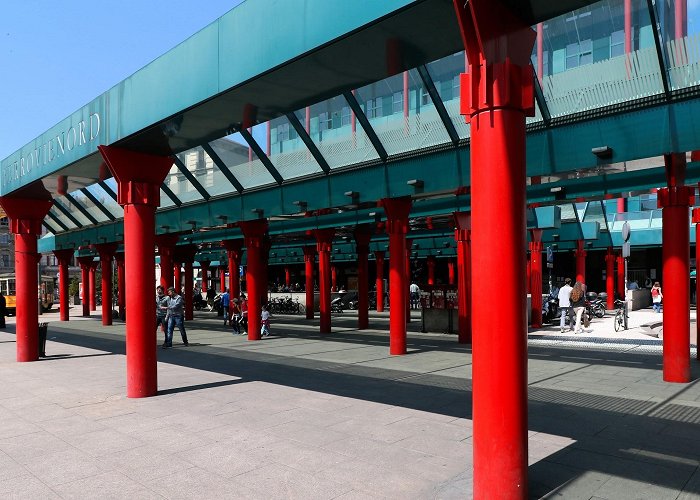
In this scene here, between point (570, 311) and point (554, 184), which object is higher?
point (554, 184)

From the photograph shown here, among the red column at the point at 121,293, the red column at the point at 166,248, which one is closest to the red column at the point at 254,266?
the red column at the point at 166,248

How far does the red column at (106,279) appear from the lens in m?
23.5

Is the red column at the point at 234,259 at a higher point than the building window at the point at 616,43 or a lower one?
lower

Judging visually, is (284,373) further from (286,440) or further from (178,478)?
(178,478)

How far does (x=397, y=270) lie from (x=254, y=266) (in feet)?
19.0

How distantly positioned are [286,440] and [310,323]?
17579 millimetres

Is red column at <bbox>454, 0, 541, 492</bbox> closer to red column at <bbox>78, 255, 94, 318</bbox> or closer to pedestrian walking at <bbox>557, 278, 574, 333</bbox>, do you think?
pedestrian walking at <bbox>557, 278, 574, 333</bbox>

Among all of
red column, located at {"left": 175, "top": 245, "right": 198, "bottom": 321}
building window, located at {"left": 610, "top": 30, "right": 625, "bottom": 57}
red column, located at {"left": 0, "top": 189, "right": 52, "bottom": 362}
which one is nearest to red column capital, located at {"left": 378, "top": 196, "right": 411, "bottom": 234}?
building window, located at {"left": 610, "top": 30, "right": 625, "bottom": 57}

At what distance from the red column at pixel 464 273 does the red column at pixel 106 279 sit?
622 inches

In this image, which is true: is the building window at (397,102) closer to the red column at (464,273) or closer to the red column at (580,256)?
the red column at (464,273)

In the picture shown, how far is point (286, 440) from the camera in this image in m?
→ 5.72

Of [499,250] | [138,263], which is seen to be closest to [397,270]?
[138,263]

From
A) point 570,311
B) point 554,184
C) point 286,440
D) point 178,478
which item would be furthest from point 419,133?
point 570,311

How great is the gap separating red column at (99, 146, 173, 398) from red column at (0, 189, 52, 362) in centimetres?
490
